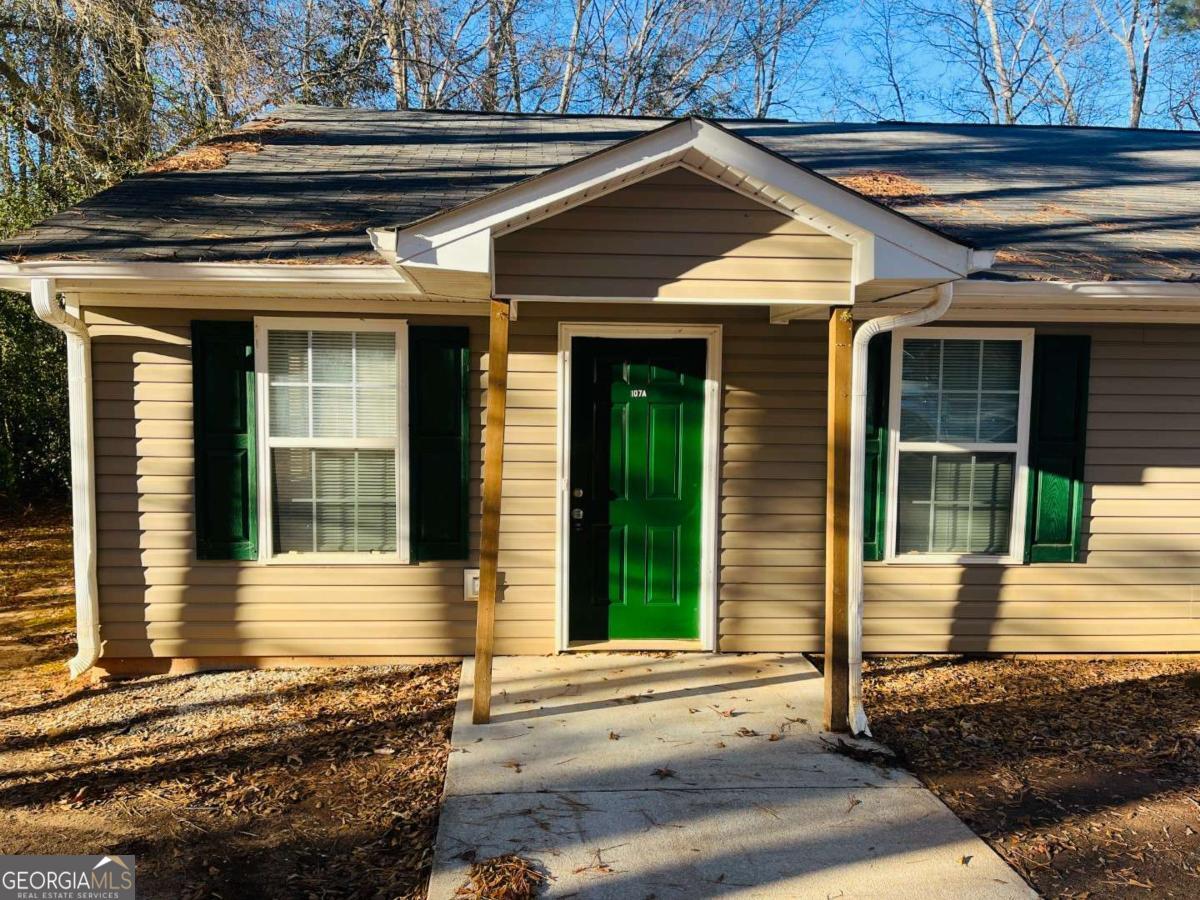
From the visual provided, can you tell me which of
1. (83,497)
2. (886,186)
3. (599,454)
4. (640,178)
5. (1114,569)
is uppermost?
(886,186)

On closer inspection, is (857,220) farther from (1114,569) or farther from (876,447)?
(1114,569)

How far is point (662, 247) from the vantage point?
3.74m

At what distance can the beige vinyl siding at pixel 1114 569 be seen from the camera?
532 cm

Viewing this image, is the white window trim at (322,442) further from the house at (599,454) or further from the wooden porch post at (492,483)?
the wooden porch post at (492,483)

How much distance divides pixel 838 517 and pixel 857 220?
4.49 feet

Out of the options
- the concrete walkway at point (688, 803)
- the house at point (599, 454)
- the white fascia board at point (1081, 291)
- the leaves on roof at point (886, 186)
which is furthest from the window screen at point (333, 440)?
the leaves on roof at point (886, 186)

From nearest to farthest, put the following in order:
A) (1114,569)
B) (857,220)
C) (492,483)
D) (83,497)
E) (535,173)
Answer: (857,220) → (492,483) → (83,497) → (1114,569) → (535,173)

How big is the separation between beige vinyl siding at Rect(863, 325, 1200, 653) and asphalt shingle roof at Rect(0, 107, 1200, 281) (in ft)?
2.48

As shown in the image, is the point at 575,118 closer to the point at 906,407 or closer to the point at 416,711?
the point at 906,407

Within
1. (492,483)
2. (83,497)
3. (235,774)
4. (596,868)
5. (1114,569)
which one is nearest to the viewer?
(596,868)

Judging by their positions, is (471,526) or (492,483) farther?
(471,526)

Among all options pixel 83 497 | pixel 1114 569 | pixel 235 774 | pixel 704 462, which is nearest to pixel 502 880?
pixel 235 774

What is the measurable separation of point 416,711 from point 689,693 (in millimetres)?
1456

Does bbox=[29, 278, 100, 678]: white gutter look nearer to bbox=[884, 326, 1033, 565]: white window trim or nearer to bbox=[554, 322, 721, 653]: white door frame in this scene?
bbox=[554, 322, 721, 653]: white door frame
